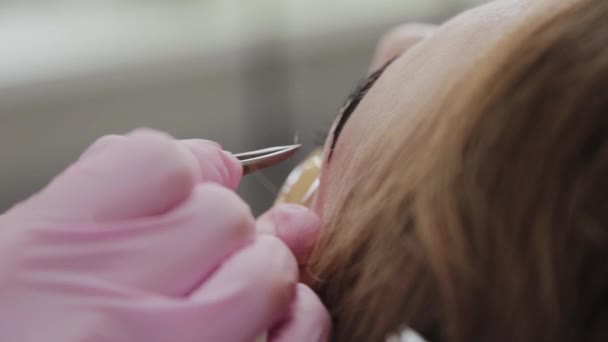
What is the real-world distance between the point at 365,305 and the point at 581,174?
4.7 inches

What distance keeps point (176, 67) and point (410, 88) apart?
3.70 feet

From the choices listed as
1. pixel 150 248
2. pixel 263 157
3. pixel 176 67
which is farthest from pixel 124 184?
pixel 176 67

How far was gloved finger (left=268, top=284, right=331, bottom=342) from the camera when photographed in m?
0.36

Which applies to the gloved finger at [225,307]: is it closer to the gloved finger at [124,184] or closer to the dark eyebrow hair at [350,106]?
the gloved finger at [124,184]

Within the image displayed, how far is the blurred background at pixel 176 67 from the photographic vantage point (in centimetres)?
136

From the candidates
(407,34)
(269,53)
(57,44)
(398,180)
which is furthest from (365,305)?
(269,53)

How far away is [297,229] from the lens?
434 mm

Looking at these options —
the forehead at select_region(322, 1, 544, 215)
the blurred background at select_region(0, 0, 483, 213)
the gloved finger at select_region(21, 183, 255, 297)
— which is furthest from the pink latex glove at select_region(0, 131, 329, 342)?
the blurred background at select_region(0, 0, 483, 213)

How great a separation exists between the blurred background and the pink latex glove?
2.75 feet

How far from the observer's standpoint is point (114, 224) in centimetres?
33

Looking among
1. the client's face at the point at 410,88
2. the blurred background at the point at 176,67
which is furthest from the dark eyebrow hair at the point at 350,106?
the blurred background at the point at 176,67

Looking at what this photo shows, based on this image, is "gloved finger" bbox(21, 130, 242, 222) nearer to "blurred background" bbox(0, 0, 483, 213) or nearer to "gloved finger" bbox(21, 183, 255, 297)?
"gloved finger" bbox(21, 183, 255, 297)

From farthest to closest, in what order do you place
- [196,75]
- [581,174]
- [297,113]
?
[297,113], [196,75], [581,174]

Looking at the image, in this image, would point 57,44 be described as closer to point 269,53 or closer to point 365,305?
point 269,53
